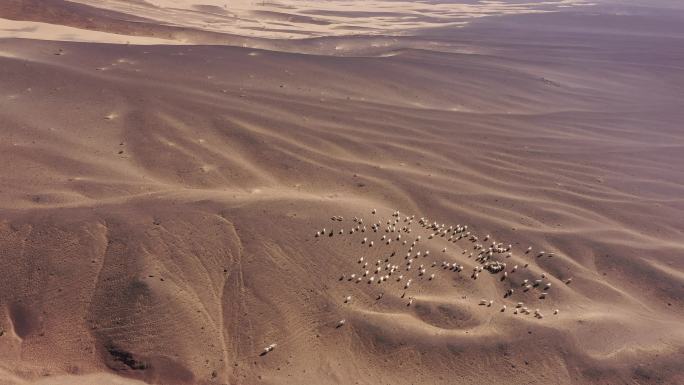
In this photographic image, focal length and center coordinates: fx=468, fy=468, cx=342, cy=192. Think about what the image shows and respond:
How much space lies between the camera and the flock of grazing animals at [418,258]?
1027 cm

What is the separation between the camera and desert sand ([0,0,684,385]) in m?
8.48

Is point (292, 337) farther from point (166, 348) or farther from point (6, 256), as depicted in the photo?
point (6, 256)

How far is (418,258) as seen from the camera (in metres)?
11.1

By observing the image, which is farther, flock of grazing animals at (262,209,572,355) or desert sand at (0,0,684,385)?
flock of grazing animals at (262,209,572,355)

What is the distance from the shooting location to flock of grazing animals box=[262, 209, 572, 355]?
10273 mm

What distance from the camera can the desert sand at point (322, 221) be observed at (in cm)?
848

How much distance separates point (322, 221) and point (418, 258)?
8.33 feet

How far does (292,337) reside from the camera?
8672mm

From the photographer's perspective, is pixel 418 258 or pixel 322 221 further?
pixel 322 221

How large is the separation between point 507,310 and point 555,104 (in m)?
17.4

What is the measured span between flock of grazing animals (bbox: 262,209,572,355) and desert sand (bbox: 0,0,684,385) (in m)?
0.06

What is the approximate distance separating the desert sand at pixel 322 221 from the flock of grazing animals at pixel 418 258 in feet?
0.21

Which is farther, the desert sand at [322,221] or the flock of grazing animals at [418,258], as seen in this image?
the flock of grazing animals at [418,258]

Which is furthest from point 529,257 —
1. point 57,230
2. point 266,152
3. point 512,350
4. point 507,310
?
point 57,230
